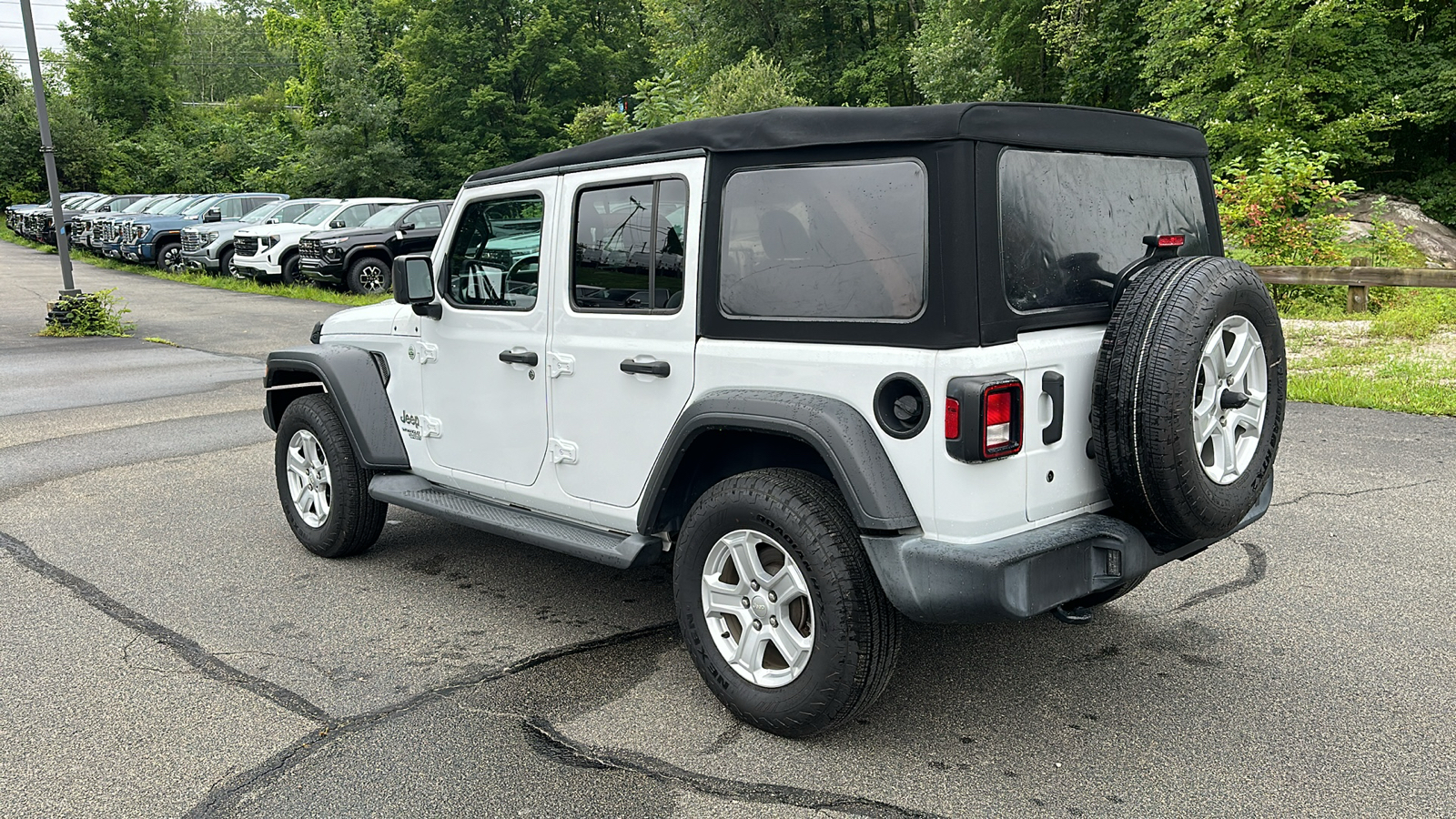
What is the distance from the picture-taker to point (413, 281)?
4.61 metres

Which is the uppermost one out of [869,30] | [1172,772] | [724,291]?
[869,30]

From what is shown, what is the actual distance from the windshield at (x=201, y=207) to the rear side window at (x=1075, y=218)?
2715 cm

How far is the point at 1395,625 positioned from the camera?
13.7 ft

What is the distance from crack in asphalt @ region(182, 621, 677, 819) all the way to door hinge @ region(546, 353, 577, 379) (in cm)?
105

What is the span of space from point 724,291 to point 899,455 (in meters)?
0.86

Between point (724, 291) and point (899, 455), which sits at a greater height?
point (724, 291)

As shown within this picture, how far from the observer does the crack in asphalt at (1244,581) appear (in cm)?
452

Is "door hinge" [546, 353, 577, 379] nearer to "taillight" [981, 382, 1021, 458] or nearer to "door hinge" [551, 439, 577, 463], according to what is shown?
"door hinge" [551, 439, 577, 463]

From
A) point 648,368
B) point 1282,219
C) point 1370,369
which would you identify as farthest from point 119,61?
point 648,368

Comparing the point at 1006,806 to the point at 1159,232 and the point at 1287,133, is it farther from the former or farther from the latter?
the point at 1287,133

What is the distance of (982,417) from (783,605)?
2.92 feet

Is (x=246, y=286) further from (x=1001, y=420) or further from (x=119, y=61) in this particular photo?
(x=119, y=61)

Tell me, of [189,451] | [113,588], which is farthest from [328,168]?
[113,588]

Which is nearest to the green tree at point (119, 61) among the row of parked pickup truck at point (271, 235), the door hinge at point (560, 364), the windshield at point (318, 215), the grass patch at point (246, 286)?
the row of parked pickup truck at point (271, 235)
